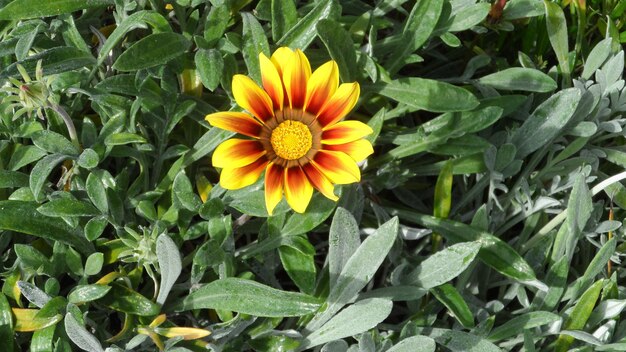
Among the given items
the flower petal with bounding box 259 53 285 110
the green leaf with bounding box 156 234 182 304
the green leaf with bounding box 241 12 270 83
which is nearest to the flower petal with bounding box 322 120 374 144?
the flower petal with bounding box 259 53 285 110

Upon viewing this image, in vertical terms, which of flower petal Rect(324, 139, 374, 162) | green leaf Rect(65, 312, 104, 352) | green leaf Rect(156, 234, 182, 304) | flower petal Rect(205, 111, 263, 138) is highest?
flower petal Rect(205, 111, 263, 138)

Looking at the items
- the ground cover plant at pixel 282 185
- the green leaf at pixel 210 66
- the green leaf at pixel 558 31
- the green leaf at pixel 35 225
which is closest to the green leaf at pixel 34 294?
the ground cover plant at pixel 282 185

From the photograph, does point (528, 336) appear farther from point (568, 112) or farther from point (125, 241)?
point (125, 241)

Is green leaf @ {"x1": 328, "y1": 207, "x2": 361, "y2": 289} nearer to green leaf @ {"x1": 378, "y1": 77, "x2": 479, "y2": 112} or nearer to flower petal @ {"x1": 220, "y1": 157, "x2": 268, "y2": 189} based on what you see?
flower petal @ {"x1": 220, "y1": 157, "x2": 268, "y2": 189}

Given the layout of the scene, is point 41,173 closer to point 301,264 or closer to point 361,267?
point 301,264

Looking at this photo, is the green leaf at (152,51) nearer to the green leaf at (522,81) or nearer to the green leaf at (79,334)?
the green leaf at (79,334)

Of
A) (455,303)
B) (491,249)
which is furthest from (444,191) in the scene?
(455,303)
